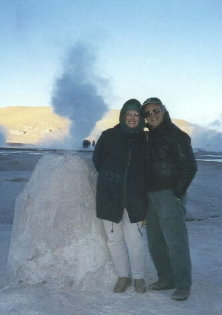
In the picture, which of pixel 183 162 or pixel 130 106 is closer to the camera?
pixel 183 162

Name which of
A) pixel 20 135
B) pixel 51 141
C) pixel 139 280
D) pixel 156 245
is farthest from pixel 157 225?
pixel 20 135

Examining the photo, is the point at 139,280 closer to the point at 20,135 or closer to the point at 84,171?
the point at 84,171

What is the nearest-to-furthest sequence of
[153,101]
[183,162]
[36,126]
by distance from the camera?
[183,162] → [153,101] → [36,126]

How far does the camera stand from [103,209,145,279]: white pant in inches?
161

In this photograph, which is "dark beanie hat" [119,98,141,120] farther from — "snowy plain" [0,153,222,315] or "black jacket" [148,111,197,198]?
"snowy plain" [0,153,222,315]

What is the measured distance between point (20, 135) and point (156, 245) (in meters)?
112

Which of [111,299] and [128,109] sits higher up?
[128,109]

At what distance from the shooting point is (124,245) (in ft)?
13.8

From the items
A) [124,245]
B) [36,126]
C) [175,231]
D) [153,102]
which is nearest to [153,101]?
[153,102]

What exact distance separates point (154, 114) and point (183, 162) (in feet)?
1.60

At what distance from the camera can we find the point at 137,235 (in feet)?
13.4

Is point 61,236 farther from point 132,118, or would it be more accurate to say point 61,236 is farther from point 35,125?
point 35,125

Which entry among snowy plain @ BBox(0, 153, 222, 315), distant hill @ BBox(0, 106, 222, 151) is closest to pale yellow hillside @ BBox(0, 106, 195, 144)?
distant hill @ BBox(0, 106, 222, 151)

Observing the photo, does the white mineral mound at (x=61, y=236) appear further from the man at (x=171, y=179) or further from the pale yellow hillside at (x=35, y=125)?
the pale yellow hillside at (x=35, y=125)
